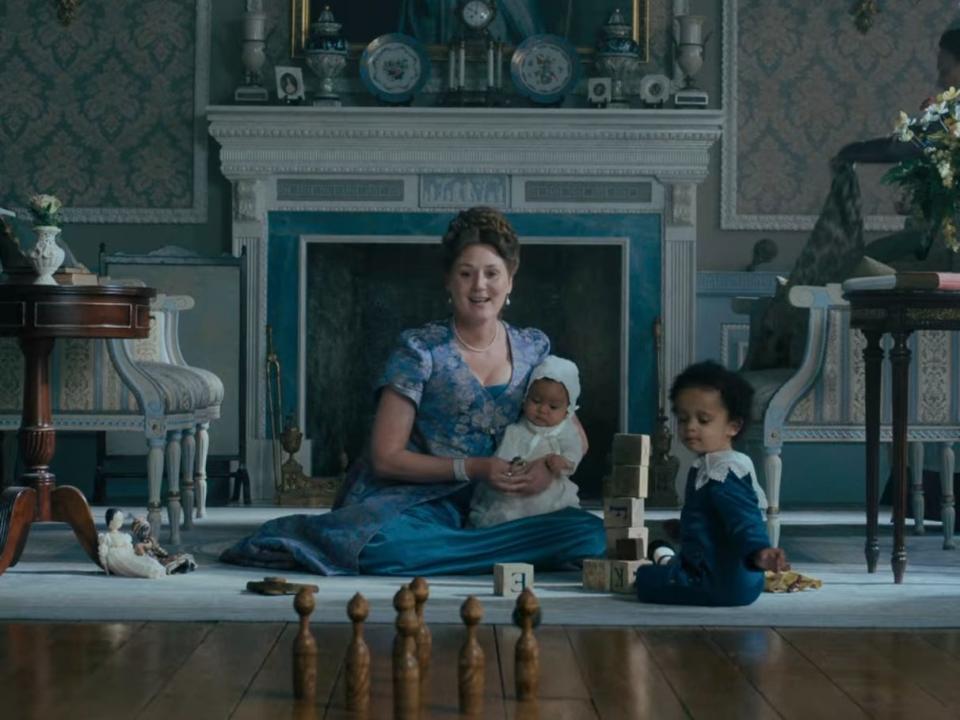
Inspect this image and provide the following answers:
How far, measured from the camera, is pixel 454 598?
4.18 metres

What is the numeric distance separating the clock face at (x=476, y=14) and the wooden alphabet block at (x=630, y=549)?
411 cm

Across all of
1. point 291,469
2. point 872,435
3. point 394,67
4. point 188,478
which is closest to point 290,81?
point 394,67

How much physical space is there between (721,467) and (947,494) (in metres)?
2.06

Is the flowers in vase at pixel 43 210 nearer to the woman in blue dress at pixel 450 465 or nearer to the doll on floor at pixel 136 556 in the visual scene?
the doll on floor at pixel 136 556

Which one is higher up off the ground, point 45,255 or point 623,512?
point 45,255

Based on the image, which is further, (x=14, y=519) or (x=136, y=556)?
(x=14, y=519)

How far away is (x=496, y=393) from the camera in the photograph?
488 centimetres

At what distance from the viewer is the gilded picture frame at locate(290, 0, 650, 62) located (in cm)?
805

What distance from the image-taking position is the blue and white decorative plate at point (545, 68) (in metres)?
7.96

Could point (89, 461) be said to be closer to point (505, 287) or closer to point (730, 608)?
point (505, 287)

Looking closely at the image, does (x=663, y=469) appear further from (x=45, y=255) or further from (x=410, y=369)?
(x=45, y=255)

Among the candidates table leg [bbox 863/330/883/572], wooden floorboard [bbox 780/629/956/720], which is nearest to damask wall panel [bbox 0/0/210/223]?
table leg [bbox 863/330/883/572]

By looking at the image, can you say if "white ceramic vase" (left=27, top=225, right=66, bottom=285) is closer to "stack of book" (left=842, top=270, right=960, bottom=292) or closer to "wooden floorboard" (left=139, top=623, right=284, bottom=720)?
"wooden floorboard" (left=139, top=623, right=284, bottom=720)

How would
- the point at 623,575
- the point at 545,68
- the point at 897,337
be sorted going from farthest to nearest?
the point at 545,68 → the point at 897,337 → the point at 623,575
